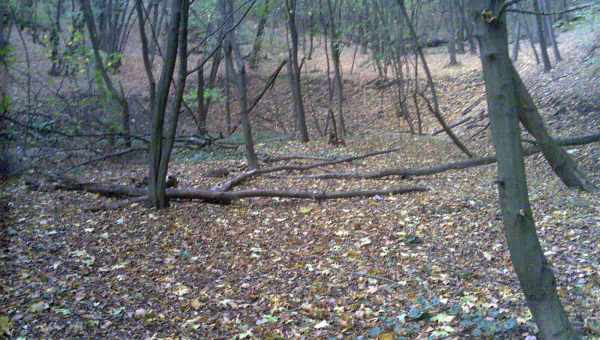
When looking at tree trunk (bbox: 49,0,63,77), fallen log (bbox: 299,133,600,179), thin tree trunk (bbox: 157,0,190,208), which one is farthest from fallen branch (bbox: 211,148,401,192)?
tree trunk (bbox: 49,0,63,77)

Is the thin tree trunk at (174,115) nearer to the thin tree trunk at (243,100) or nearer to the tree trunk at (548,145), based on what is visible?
the thin tree trunk at (243,100)

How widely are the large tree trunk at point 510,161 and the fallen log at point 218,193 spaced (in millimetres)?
5533

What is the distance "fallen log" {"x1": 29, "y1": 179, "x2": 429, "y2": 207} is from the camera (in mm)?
8484

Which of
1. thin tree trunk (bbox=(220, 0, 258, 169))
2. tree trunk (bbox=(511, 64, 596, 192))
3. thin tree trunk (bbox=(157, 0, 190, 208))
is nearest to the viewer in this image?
thin tree trunk (bbox=(157, 0, 190, 208))

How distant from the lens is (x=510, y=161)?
10.5 feet

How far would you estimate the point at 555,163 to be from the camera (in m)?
8.55

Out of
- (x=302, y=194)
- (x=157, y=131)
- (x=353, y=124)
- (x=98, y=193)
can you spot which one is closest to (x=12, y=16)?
(x=98, y=193)

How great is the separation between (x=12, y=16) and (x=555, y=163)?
540 inches

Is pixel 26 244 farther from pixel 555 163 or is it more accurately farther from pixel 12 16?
pixel 12 16

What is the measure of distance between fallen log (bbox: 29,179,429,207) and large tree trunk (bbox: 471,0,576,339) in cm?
553

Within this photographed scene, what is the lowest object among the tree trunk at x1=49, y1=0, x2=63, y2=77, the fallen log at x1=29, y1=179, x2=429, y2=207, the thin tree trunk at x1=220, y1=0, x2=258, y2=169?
the fallen log at x1=29, y1=179, x2=429, y2=207

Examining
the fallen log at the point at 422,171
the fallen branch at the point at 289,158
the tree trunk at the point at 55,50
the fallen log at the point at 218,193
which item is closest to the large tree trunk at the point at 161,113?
the fallen log at the point at 218,193

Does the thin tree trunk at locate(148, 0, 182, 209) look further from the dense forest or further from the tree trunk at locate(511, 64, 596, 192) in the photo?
the tree trunk at locate(511, 64, 596, 192)

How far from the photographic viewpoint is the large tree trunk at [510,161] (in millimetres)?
3191
